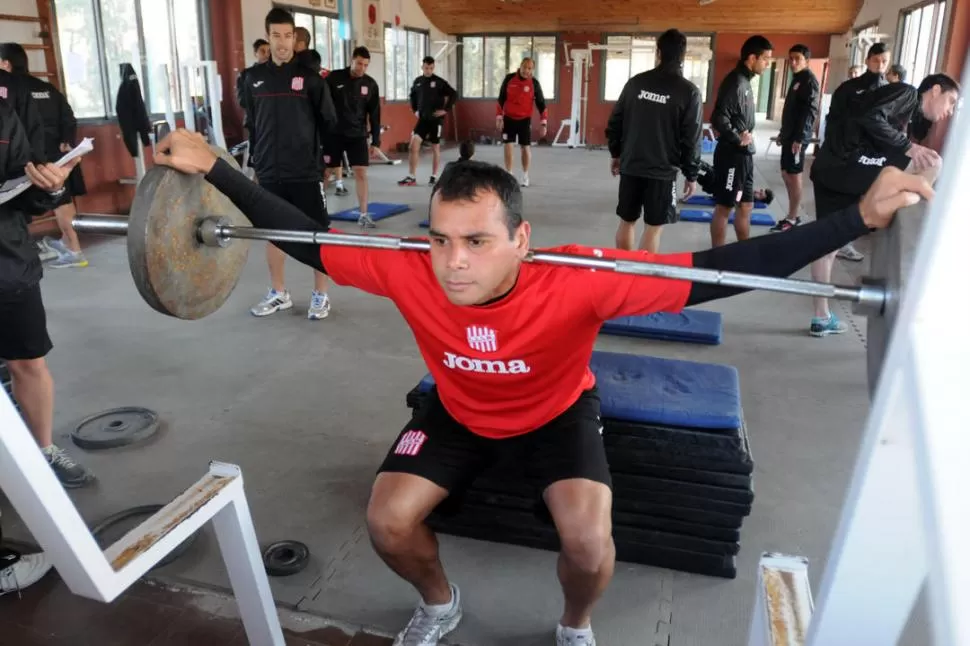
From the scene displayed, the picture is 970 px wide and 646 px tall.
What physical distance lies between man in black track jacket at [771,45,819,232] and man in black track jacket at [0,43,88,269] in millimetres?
4467

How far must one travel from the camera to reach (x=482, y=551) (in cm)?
192

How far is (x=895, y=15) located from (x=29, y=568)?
10738 mm

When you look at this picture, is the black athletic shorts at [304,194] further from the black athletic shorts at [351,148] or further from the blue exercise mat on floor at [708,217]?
the blue exercise mat on floor at [708,217]

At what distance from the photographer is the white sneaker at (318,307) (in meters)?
3.68

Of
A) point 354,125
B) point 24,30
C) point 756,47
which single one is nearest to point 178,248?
point 756,47

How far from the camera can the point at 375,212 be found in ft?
19.9

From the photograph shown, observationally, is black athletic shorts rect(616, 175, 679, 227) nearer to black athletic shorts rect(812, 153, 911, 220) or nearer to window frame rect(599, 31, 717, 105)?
black athletic shorts rect(812, 153, 911, 220)

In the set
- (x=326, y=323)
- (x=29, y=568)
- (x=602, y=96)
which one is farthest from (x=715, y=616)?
(x=602, y=96)

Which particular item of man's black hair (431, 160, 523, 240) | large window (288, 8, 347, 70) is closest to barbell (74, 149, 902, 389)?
man's black hair (431, 160, 523, 240)

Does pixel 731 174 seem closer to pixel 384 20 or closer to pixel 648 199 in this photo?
pixel 648 199

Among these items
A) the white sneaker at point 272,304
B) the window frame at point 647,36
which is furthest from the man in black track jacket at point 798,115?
the window frame at point 647,36

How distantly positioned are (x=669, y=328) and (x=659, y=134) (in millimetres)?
1038

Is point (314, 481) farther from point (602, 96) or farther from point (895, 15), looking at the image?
point (602, 96)

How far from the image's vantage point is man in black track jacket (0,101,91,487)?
1.85m
